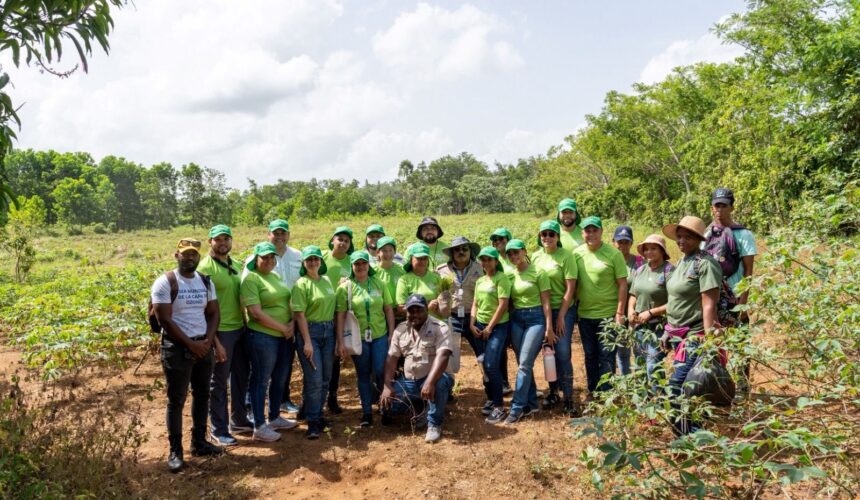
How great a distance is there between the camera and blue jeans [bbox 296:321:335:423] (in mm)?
4395

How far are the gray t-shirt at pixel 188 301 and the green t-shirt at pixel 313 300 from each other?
704mm

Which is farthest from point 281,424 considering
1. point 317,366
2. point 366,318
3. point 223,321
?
point 366,318

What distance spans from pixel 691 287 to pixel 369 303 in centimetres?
249

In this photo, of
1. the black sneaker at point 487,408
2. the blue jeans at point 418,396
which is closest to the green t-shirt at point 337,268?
the blue jeans at point 418,396

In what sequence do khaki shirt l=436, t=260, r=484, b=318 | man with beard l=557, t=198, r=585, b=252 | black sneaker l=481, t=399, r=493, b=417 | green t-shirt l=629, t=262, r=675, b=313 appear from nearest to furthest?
green t-shirt l=629, t=262, r=675, b=313
black sneaker l=481, t=399, r=493, b=417
khaki shirt l=436, t=260, r=484, b=318
man with beard l=557, t=198, r=585, b=252

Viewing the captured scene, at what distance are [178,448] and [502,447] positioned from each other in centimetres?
239

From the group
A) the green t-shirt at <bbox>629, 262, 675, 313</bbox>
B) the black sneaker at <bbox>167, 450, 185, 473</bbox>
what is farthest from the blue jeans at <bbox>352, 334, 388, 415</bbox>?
the green t-shirt at <bbox>629, 262, 675, 313</bbox>

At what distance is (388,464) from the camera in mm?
3932

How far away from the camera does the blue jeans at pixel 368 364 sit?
464cm

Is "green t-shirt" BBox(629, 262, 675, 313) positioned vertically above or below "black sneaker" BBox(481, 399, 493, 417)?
above

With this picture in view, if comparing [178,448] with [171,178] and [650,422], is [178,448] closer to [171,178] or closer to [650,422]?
[650,422]

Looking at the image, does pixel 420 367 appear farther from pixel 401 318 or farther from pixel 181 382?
pixel 181 382

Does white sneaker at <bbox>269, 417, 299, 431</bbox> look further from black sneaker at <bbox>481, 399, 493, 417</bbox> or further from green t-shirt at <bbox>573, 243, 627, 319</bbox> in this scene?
green t-shirt at <bbox>573, 243, 627, 319</bbox>

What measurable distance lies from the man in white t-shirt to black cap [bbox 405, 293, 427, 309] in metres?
1.46
